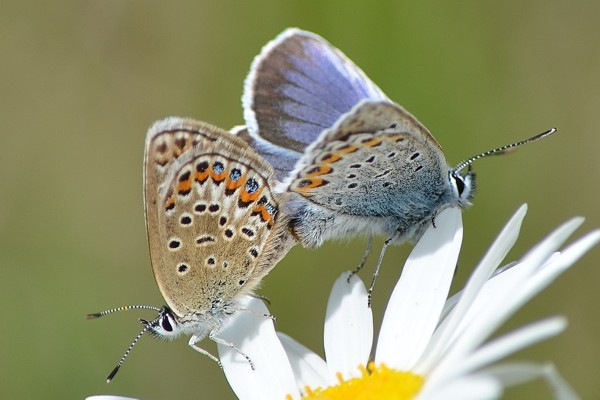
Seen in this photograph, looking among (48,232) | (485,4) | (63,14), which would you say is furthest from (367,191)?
(63,14)

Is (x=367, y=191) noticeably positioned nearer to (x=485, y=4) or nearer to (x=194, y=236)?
(x=194, y=236)

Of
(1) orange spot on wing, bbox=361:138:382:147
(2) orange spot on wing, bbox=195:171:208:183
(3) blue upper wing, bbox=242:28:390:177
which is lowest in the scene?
(2) orange spot on wing, bbox=195:171:208:183

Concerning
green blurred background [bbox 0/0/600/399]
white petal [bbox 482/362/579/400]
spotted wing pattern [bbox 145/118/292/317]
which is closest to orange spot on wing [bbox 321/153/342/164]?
spotted wing pattern [bbox 145/118/292/317]

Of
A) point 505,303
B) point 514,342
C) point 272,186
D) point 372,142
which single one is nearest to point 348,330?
point 272,186

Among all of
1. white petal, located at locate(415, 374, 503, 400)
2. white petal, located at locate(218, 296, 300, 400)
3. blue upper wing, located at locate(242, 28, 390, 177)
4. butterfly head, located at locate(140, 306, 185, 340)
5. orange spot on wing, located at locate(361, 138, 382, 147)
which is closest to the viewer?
white petal, located at locate(415, 374, 503, 400)

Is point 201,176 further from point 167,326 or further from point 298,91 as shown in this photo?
point 167,326

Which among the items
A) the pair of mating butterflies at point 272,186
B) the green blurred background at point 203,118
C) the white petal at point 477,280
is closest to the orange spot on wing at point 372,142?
the pair of mating butterflies at point 272,186

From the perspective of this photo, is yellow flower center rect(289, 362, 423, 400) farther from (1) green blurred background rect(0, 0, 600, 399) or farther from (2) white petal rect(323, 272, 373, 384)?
(1) green blurred background rect(0, 0, 600, 399)

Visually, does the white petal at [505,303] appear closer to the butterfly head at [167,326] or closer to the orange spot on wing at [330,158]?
the orange spot on wing at [330,158]
